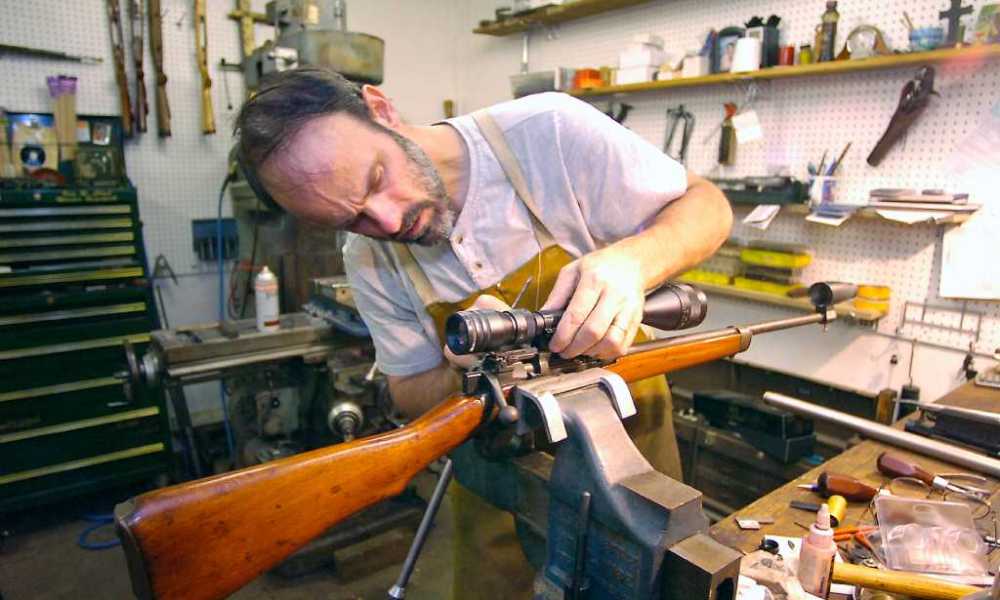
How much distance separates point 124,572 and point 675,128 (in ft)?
11.1

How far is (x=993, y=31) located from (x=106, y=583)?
4.00 metres

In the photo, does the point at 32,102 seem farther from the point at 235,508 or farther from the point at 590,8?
the point at 235,508

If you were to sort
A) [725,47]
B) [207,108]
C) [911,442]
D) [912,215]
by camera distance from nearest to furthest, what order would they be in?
[911,442]
[912,215]
[725,47]
[207,108]

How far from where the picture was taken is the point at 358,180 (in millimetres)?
1100

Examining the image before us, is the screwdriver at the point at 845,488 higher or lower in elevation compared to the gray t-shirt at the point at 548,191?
lower

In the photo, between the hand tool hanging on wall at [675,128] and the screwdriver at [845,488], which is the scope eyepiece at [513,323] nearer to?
the screwdriver at [845,488]

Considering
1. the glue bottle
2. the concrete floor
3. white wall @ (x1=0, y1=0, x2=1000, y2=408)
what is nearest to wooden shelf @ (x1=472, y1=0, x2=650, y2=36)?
white wall @ (x1=0, y1=0, x2=1000, y2=408)

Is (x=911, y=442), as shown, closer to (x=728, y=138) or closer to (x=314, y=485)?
(x=314, y=485)

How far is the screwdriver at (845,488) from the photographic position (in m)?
1.18

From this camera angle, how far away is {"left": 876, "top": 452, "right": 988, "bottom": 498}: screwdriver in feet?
3.93

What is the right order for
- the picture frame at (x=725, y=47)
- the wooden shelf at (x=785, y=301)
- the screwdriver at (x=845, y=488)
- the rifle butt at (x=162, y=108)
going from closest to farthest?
1. the screwdriver at (x=845, y=488)
2. the wooden shelf at (x=785, y=301)
3. the picture frame at (x=725, y=47)
4. the rifle butt at (x=162, y=108)

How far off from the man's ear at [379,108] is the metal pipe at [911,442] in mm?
1085

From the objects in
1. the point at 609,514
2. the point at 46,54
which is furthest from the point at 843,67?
the point at 46,54


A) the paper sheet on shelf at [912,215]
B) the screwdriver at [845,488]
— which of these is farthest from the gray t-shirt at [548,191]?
the paper sheet on shelf at [912,215]
